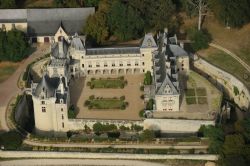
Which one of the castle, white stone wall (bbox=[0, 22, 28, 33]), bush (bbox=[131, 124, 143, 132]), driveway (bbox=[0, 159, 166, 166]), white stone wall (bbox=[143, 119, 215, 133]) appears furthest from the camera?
white stone wall (bbox=[0, 22, 28, 33])

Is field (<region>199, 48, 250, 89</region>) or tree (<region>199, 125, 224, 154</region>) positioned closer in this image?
tree (<region>199, 125, 224, 154</region>)

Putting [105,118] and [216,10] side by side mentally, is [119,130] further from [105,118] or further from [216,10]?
[216,10]

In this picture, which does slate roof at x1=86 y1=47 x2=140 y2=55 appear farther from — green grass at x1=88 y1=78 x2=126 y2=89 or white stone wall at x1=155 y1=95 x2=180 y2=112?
white stone wall at x1=155 y1=95 x2=180 y2=112

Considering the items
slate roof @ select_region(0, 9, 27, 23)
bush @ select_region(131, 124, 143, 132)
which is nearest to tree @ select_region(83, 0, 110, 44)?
slate roof @ select_region(0, 9, 27, 23)

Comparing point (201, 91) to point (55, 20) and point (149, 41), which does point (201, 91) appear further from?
Result: point (55, 20)

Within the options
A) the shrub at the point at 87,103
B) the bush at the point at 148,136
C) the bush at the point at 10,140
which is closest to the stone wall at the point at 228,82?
the bush at the point at 148,136

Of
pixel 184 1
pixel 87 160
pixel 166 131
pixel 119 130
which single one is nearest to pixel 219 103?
pixel 166 131

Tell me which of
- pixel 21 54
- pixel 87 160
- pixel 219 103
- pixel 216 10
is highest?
pixel 216 10
